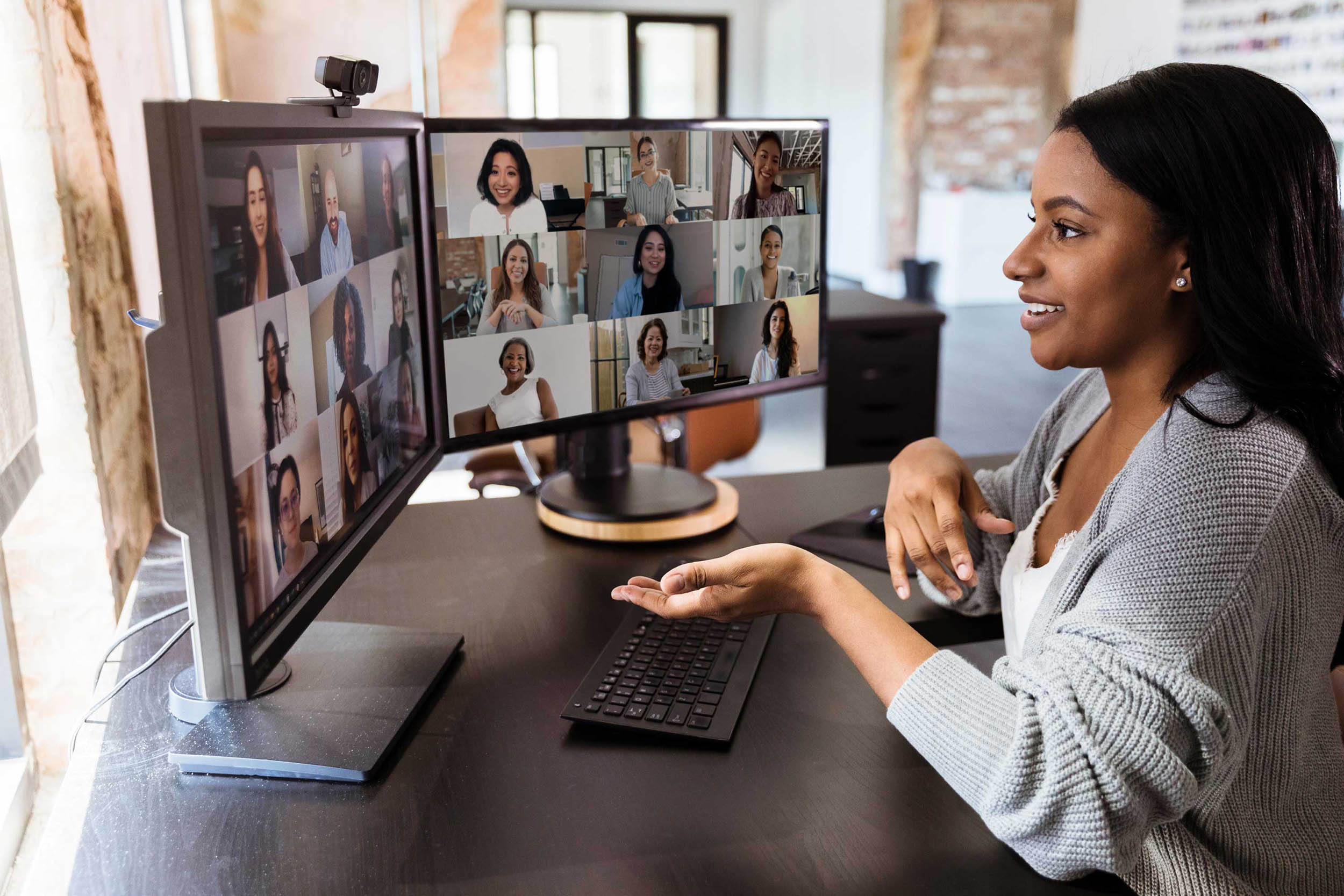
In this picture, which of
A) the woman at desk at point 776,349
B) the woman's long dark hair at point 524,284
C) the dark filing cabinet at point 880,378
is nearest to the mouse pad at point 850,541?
the woman at desk at point 776,349

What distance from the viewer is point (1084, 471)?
1063 mm

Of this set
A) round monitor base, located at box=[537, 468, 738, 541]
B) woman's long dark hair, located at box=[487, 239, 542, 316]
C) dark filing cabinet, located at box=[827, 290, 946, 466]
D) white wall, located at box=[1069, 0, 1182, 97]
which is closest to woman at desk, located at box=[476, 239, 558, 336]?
woman's long dark hair, located at box=[487, 239, 542, 316]

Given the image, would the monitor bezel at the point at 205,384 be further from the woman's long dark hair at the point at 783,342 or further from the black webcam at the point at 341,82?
the woman's long dark hair at the point at 783,342

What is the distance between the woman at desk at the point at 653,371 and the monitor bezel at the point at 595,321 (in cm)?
1

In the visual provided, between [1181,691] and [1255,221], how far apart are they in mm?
361

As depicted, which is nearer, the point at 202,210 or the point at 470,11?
the point at 202,210

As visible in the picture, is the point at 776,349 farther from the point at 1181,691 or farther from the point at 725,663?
Result: the point at 1181,691

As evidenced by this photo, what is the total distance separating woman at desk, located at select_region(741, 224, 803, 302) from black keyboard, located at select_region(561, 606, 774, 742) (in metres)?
0.47

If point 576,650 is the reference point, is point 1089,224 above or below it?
above

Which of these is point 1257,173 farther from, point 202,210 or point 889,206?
point 889,206

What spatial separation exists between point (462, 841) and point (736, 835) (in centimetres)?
20

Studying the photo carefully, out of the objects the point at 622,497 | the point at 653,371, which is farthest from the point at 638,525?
the point at 653,371

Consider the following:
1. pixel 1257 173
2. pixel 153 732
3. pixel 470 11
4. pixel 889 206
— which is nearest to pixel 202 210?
pixel 153 732

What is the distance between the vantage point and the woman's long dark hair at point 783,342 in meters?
1.44
